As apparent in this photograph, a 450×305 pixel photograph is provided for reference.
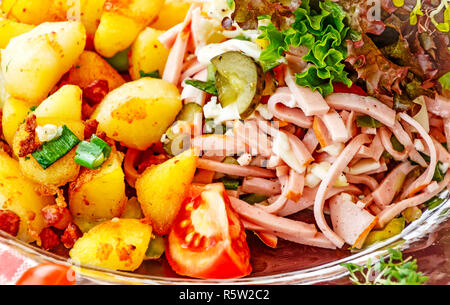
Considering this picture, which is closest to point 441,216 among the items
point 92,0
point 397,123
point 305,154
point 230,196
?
point 397,123

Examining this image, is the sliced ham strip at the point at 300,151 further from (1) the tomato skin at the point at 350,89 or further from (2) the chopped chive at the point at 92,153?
(2) the chopped chive at the point at 92,153

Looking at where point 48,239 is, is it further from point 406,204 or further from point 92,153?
point 406,204

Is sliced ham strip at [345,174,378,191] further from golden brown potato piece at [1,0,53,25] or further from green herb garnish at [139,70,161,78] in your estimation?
golden brown potato piece at [1,0,53,25]

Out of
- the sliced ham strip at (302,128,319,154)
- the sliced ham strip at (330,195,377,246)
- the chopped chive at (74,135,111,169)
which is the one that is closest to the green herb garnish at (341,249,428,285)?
the sliced ham strip at (330,195,377,246)

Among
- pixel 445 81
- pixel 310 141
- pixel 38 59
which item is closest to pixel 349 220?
pixel 310 141

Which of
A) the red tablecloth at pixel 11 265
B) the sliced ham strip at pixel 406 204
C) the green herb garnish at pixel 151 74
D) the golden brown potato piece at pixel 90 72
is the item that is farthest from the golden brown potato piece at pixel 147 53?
the sliced ham strip at pixel 406 204

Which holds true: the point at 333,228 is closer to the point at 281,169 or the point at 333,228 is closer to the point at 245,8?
the point at 281,169

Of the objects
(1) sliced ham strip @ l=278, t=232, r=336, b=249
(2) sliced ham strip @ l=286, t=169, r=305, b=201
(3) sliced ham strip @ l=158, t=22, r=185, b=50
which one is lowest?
(1) sliced ham strip @ l=278, t=232, r=336, b=249
